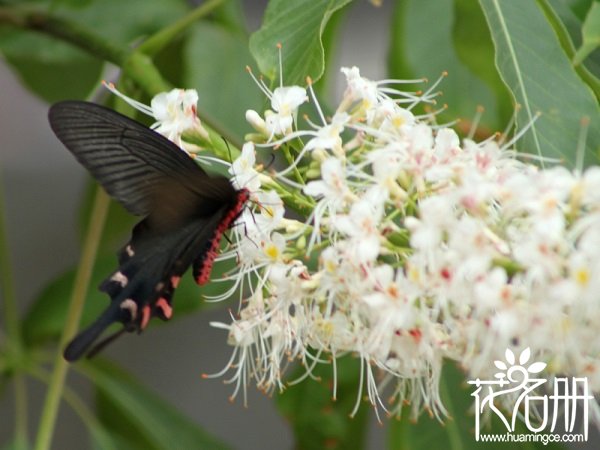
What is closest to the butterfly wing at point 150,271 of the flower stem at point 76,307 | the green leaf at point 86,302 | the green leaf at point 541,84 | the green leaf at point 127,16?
the green leaf at point 541,84

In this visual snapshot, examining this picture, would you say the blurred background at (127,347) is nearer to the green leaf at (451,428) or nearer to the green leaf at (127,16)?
the green leaf at (127,16)

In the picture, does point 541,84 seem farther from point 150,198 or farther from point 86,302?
point 86,302

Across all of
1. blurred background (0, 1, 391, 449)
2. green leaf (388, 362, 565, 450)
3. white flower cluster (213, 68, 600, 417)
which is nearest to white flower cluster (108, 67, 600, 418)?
white flower cluster (213, 68, 600, 417)

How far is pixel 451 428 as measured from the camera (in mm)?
1101

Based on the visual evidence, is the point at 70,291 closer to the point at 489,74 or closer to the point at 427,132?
the point at 489,74

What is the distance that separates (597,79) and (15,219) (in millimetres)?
1395

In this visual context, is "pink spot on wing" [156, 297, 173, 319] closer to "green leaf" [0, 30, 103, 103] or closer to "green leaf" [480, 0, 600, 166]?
"green leaf" [480, 0, 600, 166]

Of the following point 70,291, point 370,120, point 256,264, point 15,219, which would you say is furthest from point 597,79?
point 15,219

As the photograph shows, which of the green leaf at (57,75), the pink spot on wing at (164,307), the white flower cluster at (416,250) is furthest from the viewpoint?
the green leaf at (57,75)

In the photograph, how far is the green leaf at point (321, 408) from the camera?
1.30 meters

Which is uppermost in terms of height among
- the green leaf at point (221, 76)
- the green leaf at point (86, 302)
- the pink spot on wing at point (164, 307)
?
A: the green leaf at point (221, 76)

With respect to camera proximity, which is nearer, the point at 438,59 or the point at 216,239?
the point at 216,239

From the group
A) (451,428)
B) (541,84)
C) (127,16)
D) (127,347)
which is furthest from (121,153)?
(127,347)

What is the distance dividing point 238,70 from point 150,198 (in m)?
0.61
